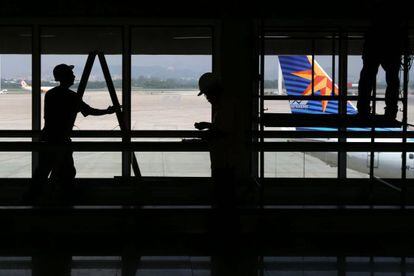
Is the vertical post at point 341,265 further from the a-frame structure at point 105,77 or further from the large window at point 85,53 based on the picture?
Answer: the large window at point 85,53

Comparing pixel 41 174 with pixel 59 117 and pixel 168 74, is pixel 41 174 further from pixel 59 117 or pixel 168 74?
pixel 168 74

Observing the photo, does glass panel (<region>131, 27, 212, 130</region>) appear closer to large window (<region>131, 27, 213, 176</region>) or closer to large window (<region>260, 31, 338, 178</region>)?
large window (<region>131, 27, 213, 176</region>)

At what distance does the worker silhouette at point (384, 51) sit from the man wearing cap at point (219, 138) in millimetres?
1654

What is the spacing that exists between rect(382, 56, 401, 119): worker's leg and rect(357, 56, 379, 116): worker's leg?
0.12 m

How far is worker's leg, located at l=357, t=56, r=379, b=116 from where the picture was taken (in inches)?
259

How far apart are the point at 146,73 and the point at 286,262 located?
17.8 feet

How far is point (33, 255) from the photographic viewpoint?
17.9 feet

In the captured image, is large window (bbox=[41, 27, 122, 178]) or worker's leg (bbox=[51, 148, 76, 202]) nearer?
worker's leg (bbox=[51, 148, 76, 202])

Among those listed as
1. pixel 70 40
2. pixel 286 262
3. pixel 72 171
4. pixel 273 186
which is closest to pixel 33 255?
pixel 72 171

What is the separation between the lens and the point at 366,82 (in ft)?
21.7

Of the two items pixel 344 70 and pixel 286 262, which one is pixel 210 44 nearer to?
pixel 344 70

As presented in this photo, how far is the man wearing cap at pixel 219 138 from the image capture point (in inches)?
216

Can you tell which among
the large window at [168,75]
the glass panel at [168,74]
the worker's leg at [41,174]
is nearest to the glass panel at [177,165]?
the large window at [168,75]

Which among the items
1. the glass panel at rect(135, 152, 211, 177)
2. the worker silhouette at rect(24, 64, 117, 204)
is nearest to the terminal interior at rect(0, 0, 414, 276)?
the worker silhouette at rect(24, 64, 117, 204)
